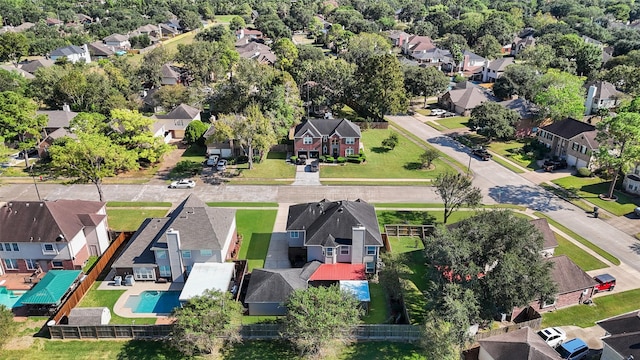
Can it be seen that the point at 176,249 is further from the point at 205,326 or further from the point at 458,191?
the point at 458,191

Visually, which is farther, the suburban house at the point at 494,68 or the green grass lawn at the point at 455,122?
the suburban house at the point at 494,68

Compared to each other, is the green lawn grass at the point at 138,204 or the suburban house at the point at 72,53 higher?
the suburban house at the point at 72,53

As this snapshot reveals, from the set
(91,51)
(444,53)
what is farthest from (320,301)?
(91,51)

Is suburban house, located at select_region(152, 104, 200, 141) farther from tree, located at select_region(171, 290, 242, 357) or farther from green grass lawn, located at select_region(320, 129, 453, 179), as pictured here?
tree, located at select_region(171, 290, 242, 357)

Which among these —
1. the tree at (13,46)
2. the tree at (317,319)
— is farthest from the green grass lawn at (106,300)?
the tree at (13,46)

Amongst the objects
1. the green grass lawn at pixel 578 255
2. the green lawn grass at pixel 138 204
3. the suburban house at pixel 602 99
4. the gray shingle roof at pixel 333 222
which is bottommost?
the green lawn grass at pixel 138 204

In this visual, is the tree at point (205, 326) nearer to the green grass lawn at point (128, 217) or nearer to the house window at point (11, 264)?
the house window at point (11, 264)

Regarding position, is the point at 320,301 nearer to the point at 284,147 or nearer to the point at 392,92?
the point at 284,147
